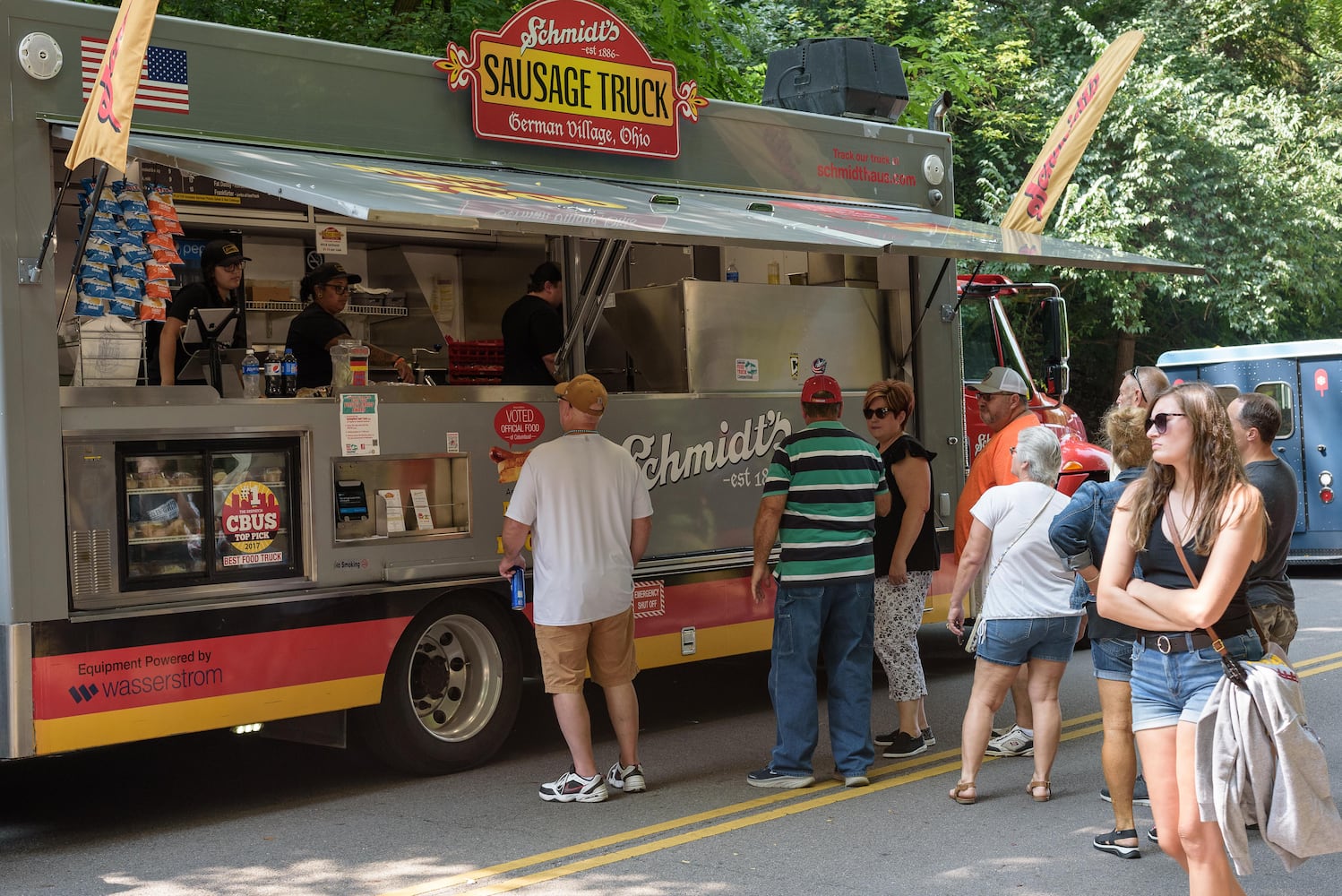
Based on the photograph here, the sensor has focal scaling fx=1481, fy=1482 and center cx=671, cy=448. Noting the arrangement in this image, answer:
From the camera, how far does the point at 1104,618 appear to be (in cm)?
523

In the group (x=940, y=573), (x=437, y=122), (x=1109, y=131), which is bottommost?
(x=940, y=573)

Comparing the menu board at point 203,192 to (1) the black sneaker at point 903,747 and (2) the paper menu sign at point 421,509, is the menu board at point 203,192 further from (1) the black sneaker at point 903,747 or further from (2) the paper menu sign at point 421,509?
(1) the black sneaker at point 903,747

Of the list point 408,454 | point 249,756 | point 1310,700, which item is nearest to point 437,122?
point 408,454

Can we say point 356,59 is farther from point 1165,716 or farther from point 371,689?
point 1165,716

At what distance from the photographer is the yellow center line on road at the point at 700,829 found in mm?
5574

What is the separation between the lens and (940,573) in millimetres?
9625

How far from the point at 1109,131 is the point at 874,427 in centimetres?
1507

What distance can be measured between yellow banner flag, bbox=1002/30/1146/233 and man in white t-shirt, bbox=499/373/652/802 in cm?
406

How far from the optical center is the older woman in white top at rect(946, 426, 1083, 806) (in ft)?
20.7

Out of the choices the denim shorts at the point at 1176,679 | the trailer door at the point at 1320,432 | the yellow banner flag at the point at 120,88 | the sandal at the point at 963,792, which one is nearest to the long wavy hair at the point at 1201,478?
the denim shorts at the point at 1176,679

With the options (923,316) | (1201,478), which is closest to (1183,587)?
(1201,478)

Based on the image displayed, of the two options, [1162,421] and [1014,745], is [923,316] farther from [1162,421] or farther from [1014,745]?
[1162,421]

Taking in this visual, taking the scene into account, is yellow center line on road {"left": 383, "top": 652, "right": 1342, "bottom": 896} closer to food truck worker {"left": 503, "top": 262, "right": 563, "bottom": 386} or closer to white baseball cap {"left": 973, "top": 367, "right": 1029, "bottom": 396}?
white baseball cap {"left": 973, "top": 367, "right": 1029, "bottom": 396}

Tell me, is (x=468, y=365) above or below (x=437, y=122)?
below
